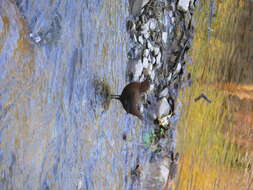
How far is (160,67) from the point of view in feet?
3.46

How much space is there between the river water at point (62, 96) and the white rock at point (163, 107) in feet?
0.41

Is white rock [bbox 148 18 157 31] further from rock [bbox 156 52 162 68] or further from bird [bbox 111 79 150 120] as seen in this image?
bird [bbox 111 79 150 120]

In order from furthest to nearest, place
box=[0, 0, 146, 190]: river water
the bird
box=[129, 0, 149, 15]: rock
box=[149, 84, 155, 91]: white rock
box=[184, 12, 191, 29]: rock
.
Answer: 1. box=[184, 12, 191, 29]: rock
2. box=[149, 84, 155, 91]: white rock
3. box=[129, 0, 149, 15]: rock
4. the bird
5. box=[0, 0, 146, 190]: river water

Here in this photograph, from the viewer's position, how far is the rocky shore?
960 mm

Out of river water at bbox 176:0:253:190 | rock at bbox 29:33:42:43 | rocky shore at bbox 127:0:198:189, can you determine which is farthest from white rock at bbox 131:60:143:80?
rock at bbox 29:33:42:43

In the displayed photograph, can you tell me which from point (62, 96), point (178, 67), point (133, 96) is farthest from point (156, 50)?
point (62, 96)

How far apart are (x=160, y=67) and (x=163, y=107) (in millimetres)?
136

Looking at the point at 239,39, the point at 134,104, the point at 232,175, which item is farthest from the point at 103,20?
the point at 232,175

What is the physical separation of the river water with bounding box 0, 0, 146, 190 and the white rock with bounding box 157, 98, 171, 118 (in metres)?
0.12

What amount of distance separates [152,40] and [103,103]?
29cm

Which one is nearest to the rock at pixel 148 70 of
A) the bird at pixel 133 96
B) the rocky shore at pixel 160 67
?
the rocky shore at pixel 160 67

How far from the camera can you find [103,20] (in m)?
0.81

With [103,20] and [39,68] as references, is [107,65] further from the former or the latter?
[39,68]

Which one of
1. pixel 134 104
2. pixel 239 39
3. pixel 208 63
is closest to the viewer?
pixel 134 104
